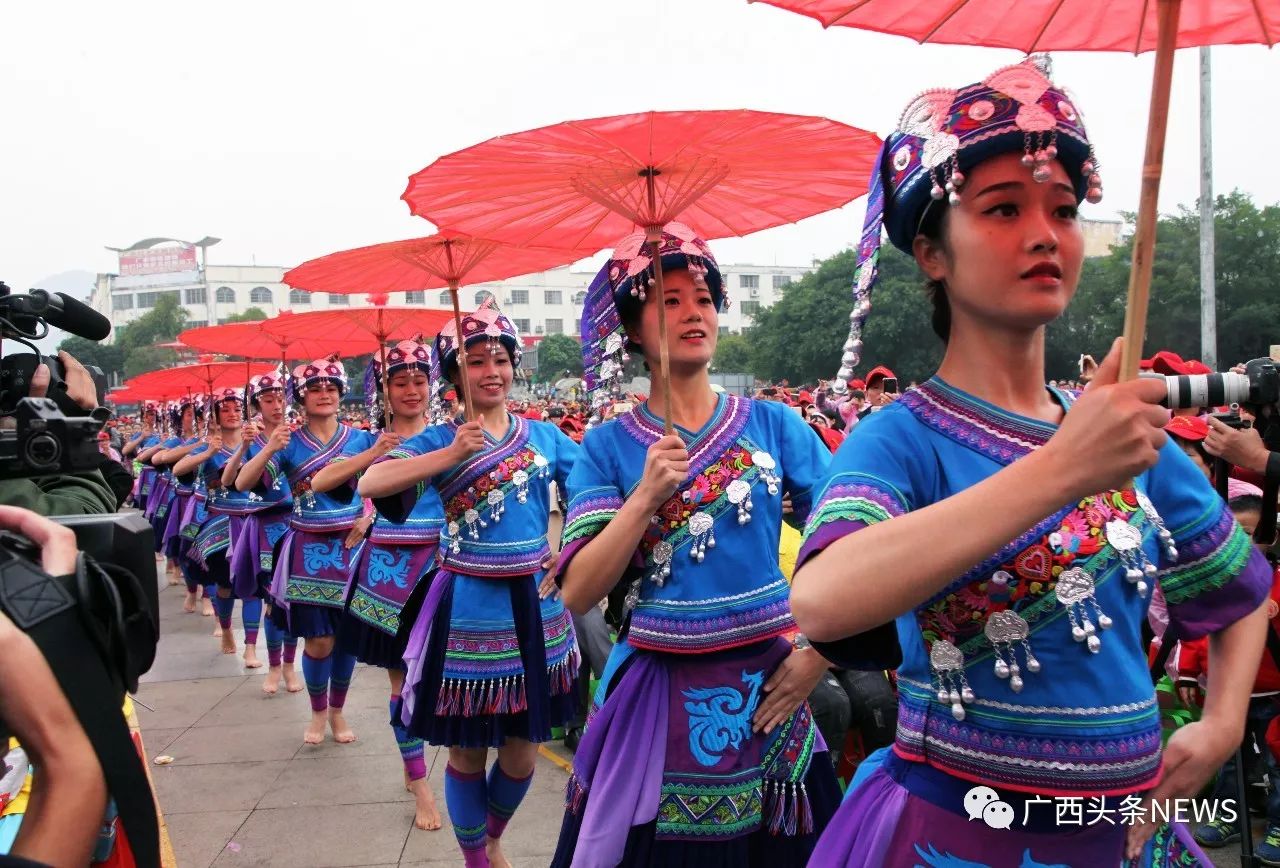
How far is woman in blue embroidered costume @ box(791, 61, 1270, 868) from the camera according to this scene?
5.03ft

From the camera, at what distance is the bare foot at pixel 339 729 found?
19.3 feet

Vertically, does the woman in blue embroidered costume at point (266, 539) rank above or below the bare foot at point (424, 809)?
above

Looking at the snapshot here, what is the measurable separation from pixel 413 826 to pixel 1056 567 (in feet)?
12.8

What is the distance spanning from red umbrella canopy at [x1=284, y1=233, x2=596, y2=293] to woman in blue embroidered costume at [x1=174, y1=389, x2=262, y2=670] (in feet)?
13.0

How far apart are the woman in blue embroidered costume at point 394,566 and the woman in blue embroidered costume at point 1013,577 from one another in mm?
3431

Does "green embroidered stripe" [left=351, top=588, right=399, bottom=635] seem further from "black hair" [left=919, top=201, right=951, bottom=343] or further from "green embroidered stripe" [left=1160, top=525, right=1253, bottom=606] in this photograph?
"green embroidered stripe" [left=1160, top=525, right=1253, bottom=606]

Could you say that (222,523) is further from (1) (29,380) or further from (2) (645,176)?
(2) (645,176)

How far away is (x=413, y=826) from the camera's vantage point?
4602 mm

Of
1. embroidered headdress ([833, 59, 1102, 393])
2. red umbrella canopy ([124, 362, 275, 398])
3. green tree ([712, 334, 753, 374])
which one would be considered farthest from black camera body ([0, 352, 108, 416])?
green tree ([712, 334, 753, 374])

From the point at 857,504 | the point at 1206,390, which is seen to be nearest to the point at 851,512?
the point at 857,504

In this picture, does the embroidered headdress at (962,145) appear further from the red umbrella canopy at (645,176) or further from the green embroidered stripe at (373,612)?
the green embroidered stripe at (373,612)

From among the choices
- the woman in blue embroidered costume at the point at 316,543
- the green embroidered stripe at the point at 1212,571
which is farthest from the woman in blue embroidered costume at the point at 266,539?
the green embroidered stripe at the point at 1212,571

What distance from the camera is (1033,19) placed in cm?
185

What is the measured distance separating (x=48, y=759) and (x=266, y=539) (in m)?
6.28
